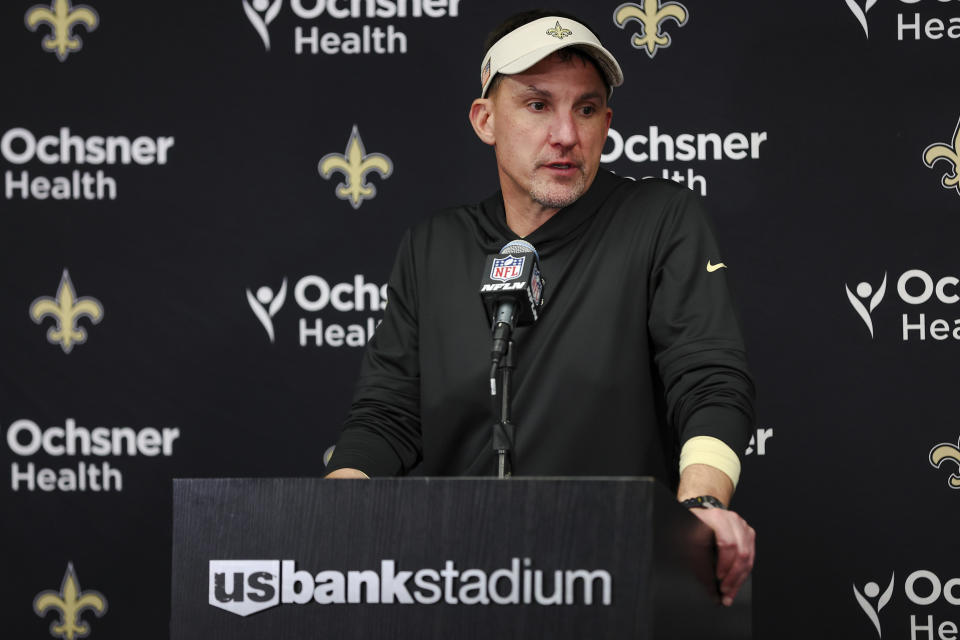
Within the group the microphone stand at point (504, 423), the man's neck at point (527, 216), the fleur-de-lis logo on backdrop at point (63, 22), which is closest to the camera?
the microphone stand at point (504, 423)

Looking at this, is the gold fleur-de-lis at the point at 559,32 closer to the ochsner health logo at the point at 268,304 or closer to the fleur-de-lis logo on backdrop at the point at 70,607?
the ochsner health logo at the point at 268,304

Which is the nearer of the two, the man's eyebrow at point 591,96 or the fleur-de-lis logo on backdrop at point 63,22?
the man's eyebrow at point 591,96

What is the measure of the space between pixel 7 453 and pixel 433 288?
4.91ft

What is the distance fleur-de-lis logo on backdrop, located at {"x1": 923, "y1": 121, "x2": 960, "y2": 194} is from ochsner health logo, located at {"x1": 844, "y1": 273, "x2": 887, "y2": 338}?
0.28 m

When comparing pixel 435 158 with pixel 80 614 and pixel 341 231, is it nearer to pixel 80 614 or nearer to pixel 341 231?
pixel 341 231

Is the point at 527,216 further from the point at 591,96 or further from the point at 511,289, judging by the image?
the point at 511,289

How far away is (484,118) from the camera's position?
2.18 meters

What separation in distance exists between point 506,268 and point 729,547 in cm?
47

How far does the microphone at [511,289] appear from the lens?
4.74 feet

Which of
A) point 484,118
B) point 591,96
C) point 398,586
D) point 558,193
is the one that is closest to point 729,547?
point 398,586

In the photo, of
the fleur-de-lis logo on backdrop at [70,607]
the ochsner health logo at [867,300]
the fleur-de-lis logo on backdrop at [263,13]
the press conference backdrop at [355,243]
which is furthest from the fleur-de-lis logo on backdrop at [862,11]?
the fleur-de-lis logo on backdrop at [70,607]

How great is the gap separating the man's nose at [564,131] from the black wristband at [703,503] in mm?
786

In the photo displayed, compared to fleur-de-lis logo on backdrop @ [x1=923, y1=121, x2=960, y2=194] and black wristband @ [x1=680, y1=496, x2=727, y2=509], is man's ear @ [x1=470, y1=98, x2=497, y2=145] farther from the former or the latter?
fleur-de-lis logo on backdrop @ [x1=923, y1=121, x2=960, y2=194]

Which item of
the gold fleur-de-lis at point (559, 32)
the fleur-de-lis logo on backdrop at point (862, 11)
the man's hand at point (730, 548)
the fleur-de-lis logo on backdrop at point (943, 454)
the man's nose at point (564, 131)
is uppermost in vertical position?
the fleur-de-lis logo on backdrop at point (862, 11)
